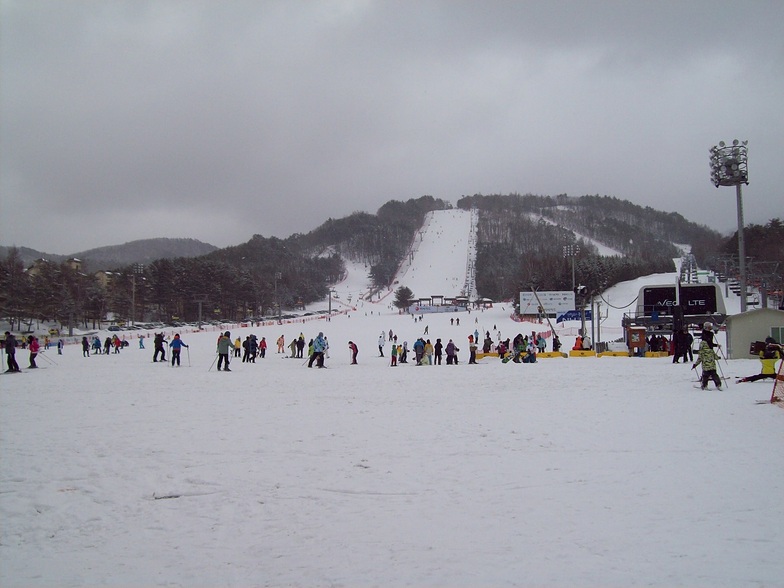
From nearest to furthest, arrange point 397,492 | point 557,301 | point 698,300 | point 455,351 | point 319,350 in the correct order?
point 397,492, point 319,350, point 455,351, point 698,300, point 557,301

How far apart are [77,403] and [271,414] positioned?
15.9ft

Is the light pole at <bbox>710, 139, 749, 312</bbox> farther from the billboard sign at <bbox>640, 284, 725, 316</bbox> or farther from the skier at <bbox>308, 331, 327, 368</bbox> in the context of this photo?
the skier at <bbox>308, 331, 327, 368</bbox>

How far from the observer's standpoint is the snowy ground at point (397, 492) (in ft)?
15.0

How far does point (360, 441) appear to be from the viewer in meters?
8.55

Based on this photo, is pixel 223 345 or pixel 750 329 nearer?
pixel 750 329

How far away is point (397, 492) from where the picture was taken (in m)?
6.28

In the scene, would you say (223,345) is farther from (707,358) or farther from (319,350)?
(707,358)

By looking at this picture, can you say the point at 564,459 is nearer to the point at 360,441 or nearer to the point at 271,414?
the point at 360,441

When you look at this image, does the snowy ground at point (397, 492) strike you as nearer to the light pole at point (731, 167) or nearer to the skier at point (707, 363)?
the skier at point (707, 363)

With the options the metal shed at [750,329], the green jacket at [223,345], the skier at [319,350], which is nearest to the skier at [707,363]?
the metal shed at [750,329]

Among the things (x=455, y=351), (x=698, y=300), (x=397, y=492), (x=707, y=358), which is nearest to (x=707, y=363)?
(x=707, y=358)

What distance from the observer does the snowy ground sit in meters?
4.57

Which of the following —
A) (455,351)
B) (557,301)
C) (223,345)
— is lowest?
(455,351)

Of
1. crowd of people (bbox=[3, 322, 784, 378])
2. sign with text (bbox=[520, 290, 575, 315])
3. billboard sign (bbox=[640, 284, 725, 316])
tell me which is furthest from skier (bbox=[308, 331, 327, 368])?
sign with text (bbox=[520, 290, 575, 315])
